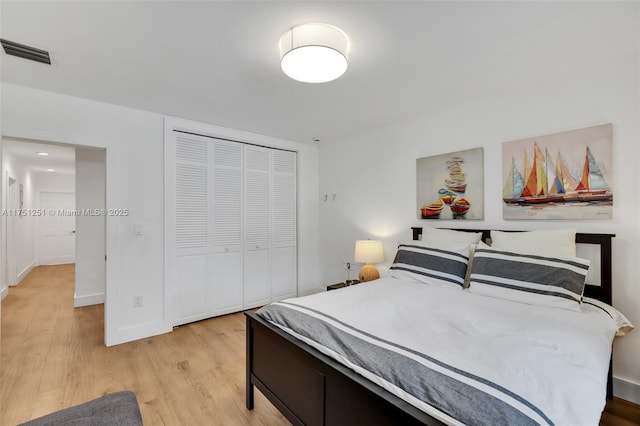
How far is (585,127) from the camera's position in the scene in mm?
2221

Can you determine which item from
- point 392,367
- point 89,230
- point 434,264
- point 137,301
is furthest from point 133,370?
point 89,230

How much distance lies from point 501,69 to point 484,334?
192 cm

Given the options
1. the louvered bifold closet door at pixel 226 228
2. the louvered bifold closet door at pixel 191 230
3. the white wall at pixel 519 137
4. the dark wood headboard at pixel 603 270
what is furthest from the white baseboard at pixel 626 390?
the louvered bifold closet door at pixel 191 230

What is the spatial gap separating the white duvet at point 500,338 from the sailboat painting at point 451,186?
0.95 meters

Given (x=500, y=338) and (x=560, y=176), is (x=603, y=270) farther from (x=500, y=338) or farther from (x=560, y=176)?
(x=500, y=338)

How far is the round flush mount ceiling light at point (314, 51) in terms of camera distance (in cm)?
171

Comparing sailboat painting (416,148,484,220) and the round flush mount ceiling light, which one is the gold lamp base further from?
the round flush mount ceiling light

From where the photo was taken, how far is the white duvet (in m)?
1.02

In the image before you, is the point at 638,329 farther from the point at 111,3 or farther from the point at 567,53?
the point at 111,3

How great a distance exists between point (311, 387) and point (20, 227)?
7.40m

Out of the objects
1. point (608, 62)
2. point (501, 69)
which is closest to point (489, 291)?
point (501, 69)

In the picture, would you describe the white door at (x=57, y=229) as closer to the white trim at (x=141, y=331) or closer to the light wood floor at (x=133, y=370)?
the light wood floor at (x=133, y=370)

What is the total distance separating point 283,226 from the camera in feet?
14.1

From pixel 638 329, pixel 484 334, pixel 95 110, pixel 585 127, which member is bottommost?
pixel 638 329
